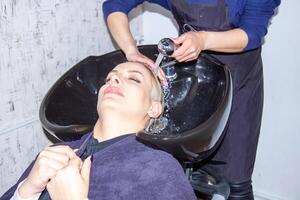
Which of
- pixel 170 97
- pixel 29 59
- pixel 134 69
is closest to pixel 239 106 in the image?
pixel 170 97

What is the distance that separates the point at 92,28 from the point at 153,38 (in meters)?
0.40

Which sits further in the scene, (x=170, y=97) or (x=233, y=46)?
(x=170, y=97)

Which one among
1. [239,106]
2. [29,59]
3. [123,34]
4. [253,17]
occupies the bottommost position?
[239,106]

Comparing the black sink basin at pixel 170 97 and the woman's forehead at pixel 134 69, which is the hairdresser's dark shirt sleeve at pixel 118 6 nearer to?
the black sink basin at pixel 170 97

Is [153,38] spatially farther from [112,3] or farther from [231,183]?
[231,183]

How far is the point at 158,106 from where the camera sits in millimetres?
1207

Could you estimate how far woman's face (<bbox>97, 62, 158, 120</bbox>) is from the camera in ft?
3.69

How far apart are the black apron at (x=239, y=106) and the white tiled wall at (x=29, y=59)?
428mm

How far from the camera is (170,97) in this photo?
1.44 metres

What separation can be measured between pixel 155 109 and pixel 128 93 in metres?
0.11

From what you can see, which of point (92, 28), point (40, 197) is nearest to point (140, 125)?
point (40, 197)

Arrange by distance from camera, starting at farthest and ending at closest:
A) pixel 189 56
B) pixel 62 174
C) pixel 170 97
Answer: pixel 170 97 → pixel 189 56 → pixel 62 174

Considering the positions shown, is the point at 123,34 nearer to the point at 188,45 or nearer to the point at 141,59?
the point at 141,59

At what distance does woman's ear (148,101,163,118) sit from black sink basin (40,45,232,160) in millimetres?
63
